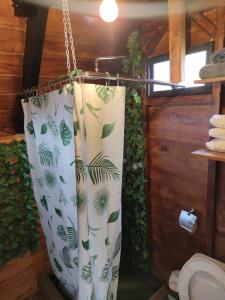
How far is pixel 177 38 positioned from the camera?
1473mm

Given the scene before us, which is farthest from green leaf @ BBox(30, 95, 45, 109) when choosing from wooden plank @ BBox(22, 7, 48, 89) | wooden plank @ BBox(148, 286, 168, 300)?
wooden plank @ BBox(148, 286, 168, 300)

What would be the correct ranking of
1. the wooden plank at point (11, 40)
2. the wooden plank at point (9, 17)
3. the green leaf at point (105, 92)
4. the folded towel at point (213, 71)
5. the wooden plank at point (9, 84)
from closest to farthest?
the folded towel at point (213, 71), the green leaf at point (105, 92), the wooden plank at point (9, 17), the wooden plank at point (11, 40), the wooden plank at point (9, 84)

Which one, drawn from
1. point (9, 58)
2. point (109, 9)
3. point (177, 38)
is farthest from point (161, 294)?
point (9, 58)

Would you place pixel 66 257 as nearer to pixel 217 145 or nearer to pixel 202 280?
pixel 202 280

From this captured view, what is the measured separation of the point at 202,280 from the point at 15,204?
157 centimetres

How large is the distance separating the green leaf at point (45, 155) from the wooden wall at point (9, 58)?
61 cm

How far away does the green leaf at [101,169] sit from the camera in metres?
1.32

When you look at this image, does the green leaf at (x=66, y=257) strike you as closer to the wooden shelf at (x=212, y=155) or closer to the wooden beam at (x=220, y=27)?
the wooden shelf at (x=212, y=155)

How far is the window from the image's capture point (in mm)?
1521

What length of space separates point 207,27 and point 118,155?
0.99 meters

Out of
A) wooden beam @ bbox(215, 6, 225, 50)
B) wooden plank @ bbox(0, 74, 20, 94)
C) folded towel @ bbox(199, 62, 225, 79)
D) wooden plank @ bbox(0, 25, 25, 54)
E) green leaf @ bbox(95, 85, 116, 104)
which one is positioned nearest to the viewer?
folded towel @ bbox(199, 62, 225, 79)

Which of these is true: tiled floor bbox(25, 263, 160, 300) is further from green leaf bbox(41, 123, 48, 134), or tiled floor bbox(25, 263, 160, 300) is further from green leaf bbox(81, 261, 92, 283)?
green leaf bbox(41, 123, 48, 134)

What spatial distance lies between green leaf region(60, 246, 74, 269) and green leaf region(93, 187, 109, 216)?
0.53m

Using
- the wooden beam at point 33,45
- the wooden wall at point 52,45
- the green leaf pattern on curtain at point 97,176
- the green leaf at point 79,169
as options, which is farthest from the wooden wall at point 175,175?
the wooden beam at point 33,45
